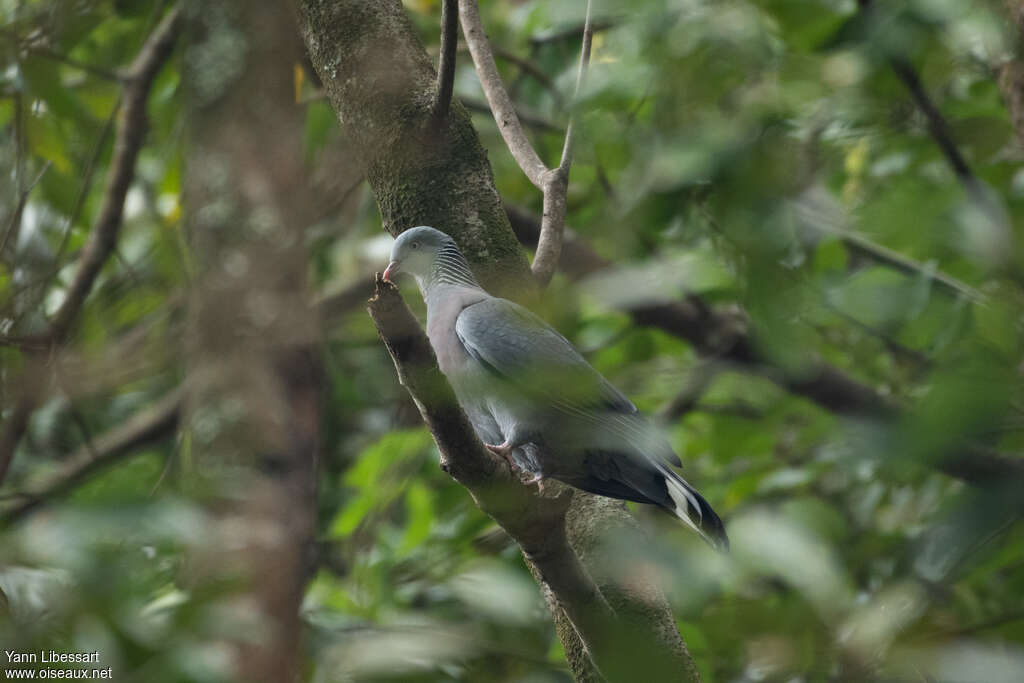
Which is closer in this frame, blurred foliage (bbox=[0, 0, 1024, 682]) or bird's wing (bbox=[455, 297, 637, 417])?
blurred foliage (bbox=[0, 0, 1024, 682])

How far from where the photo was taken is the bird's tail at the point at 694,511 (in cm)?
275

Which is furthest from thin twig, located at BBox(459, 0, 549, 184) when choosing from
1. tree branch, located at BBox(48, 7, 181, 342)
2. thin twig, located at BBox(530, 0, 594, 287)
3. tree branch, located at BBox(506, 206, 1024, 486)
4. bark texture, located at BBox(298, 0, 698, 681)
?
tree branch, located at BBox(48, 7, 181, 342)

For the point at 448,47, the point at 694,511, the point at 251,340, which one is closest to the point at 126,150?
the point at 448,47

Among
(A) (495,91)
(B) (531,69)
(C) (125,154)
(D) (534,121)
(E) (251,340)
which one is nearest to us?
(E) (251,340)

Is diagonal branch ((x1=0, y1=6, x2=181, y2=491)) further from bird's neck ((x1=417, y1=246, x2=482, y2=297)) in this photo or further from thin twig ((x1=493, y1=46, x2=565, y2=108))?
thin twig ((x1=493, y1=46, x2=565, y2=108))

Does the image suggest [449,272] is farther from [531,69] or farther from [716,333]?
[716,333]

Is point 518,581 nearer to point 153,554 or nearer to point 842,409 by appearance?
point 153,554

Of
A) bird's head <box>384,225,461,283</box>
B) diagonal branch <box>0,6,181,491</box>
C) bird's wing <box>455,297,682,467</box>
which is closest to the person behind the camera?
bird's wing <box>455,297,682,467</box>

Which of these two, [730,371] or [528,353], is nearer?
[528,353]

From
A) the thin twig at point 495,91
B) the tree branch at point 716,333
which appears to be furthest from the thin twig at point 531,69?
the thin twig at point 495,91

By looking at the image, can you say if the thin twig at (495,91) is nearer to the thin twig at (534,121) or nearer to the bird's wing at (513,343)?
the bird's wing at (513,343)

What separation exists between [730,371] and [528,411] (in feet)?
2.39

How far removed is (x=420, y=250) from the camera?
10.9 ft

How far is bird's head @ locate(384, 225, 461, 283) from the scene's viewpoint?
10.1 feet
